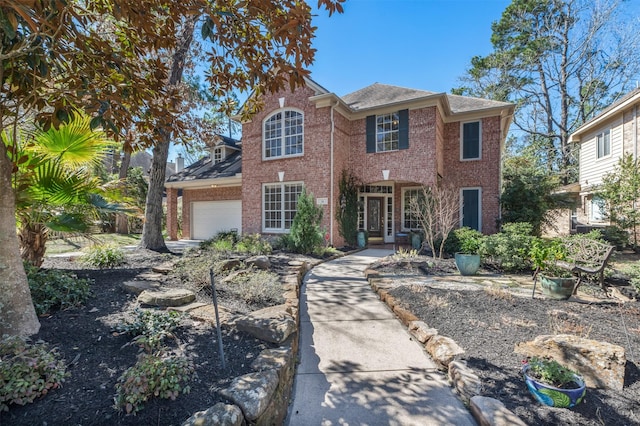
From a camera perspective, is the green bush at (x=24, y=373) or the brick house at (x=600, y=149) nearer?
the green bush at (x=24, y=373)

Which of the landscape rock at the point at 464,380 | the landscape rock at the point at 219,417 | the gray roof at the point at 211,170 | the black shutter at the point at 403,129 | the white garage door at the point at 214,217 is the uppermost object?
the black shutter at the point at 403,129

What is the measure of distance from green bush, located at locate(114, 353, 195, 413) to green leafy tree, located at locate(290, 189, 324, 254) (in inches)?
276

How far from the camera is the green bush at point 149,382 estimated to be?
75.8 inches

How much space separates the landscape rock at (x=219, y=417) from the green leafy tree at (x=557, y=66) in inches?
984

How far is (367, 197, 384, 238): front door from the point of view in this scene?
44.9ft

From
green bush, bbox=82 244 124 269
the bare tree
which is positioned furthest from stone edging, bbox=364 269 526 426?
green bush, bbox=82 244 124 269

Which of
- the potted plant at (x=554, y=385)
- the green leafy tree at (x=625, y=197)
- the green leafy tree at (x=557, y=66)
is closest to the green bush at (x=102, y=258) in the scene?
the potted plant at (x=554, y=385)

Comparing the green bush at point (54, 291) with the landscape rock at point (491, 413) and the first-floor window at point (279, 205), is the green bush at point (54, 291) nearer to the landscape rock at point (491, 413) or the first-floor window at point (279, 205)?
the landscape rock at point (491, 413)

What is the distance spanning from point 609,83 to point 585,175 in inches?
410

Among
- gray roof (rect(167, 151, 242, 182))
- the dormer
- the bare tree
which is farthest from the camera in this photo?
the dormer

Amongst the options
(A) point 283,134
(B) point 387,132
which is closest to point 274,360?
(B) point 387,132

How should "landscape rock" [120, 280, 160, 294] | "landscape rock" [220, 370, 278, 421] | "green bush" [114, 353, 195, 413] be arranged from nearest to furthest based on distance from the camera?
"green bush" [114, 353, 195, 413] → "landscape rock" [220, 370, 278, 421] → "landscape rock" [120, 280, 160, 294]

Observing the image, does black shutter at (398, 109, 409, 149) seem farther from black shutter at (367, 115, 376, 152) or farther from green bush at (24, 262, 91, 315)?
green bush at (24, 262, 91, 315)

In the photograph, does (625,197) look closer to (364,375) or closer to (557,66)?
(364,375)
